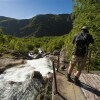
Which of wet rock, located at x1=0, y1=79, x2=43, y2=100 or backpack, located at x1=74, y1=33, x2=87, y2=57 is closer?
backpack, located at x1=74, y1=33, x2=87, y2=57

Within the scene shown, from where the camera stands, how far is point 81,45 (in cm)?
1170

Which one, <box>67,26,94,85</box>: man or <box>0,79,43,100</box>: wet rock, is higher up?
<box>67,26,94,85</box>: man

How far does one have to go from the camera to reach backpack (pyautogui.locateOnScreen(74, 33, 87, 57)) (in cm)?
1166

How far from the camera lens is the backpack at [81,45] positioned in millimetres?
11656

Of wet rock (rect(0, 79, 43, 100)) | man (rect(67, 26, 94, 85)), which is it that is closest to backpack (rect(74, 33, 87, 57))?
man (rect(67, 26, 94, 85))

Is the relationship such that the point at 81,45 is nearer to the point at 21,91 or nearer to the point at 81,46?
the point at 81,46

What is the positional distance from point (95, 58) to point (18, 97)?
7.85 metres

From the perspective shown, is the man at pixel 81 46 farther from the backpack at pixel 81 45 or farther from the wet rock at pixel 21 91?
the wet rock at pixel 21 91

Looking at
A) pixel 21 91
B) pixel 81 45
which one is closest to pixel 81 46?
pixel 81 45

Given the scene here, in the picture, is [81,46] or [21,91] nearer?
[81,46]

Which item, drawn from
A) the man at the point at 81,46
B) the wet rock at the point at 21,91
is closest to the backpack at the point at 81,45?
the man at the point at 81,46

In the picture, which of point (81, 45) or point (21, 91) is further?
point (21, 91)

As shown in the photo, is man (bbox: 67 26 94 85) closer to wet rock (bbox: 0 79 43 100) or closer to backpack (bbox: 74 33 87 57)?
backpack (bbox: 74 33 87 57)

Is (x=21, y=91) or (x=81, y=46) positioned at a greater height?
(x=81, y=46)
